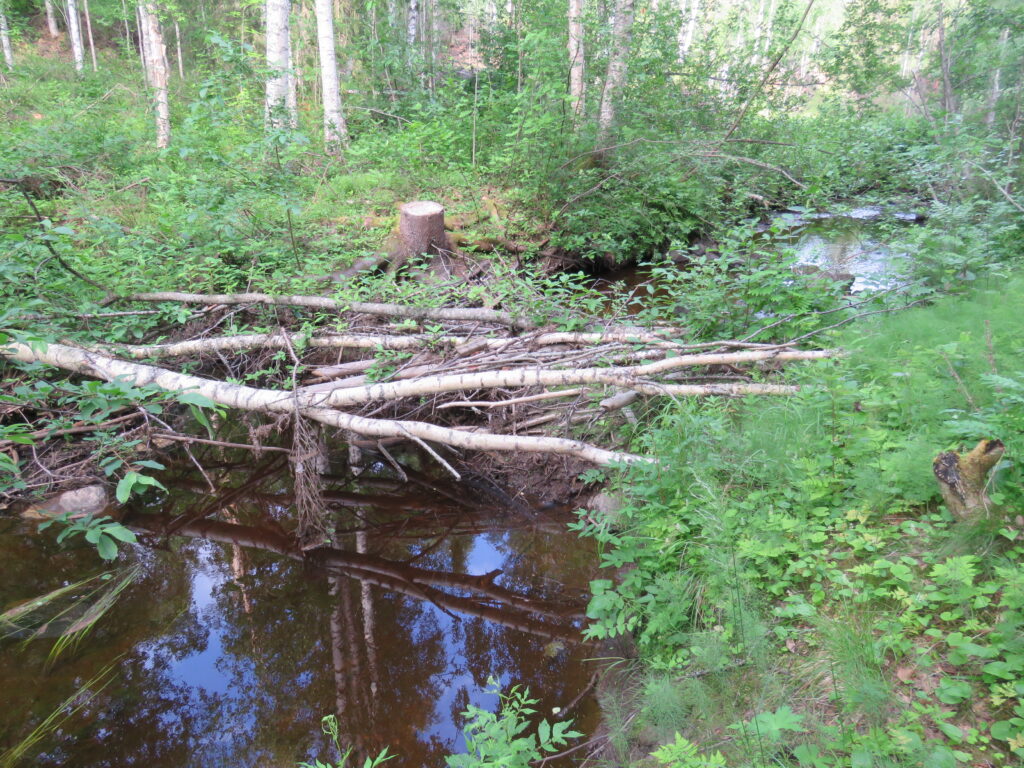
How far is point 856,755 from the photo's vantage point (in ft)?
6.02

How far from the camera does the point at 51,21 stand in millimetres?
20703

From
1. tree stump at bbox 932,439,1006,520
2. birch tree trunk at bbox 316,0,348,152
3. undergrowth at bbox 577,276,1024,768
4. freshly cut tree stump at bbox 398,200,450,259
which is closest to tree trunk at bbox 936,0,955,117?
undergrowth at bbox 577,276,1024,768

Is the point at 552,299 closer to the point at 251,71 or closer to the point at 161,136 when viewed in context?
the point at 251,71

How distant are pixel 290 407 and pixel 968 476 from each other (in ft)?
13.6

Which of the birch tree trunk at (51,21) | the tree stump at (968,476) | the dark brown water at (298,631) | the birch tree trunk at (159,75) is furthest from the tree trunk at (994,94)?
the birch tree trunk at (51,21)

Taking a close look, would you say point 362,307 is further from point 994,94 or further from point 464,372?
point 994,94

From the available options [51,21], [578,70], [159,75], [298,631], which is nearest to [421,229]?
[578,70]

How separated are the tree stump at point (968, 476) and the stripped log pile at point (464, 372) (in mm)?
1463

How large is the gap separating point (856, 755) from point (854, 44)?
14.9 metres

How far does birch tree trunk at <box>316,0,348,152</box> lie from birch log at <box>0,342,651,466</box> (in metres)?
7.01

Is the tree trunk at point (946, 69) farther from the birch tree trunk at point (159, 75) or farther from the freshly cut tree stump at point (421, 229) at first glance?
the birch tree trunk at point (159, 75)

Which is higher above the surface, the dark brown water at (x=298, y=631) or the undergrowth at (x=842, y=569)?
the undergrowth at (x=842, y=569)

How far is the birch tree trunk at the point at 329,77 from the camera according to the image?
10562 millimetres

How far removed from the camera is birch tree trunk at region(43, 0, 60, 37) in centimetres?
2027
